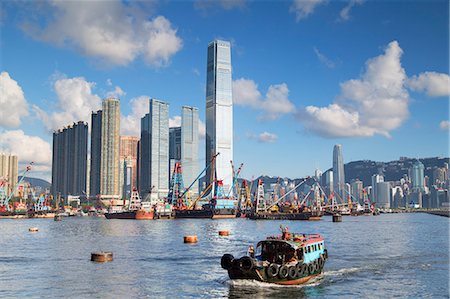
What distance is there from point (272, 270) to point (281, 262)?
3.40 meters

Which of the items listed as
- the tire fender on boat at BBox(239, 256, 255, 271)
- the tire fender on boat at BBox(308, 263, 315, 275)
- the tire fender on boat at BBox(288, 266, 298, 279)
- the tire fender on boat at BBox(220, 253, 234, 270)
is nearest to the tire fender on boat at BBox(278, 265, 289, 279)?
the tire fender on boat at BBox(288, 266, 298, 279)

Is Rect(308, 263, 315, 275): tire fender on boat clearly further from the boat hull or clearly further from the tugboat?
the boat hull

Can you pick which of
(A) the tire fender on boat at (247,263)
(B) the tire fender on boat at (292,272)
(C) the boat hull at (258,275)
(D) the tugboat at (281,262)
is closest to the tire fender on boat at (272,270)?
(D) the tugboat at (281,262)

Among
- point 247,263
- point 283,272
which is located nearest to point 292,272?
point 283,272

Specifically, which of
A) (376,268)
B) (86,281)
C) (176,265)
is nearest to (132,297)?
(86,281)

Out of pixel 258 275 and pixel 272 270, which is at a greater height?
pixel 272 270

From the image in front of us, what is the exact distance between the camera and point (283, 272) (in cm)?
5391

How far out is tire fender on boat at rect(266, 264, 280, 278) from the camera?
53156mm

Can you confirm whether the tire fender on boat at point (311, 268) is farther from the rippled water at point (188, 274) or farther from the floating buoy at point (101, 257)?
the floating buoy at point (101, 257)

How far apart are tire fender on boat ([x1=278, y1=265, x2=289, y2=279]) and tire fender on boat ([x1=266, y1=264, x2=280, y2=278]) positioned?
0.46 metres

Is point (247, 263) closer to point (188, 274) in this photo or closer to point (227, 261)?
point (227, 261)

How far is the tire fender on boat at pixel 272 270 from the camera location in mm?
53156

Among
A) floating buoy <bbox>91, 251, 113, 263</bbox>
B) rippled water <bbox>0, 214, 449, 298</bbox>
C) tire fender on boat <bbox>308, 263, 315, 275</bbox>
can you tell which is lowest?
rippled water <bbox>0, 214, 449, 298</bbox>

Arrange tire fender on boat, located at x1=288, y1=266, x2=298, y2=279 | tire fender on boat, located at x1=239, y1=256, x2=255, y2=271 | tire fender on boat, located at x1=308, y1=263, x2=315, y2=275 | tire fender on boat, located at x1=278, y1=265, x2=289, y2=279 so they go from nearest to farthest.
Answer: tire fender on boat, located at x1=239, y1=256, x2=255, y2=271 < tire fender on boat, located at x1=278, y1=265, x2=289, y2=279 < tire fender on boat, located at x1=288, y1=266, x2=298, y2=279 < tire fender on boat, located at x1=308, y1=263, x2=315, y2=275
